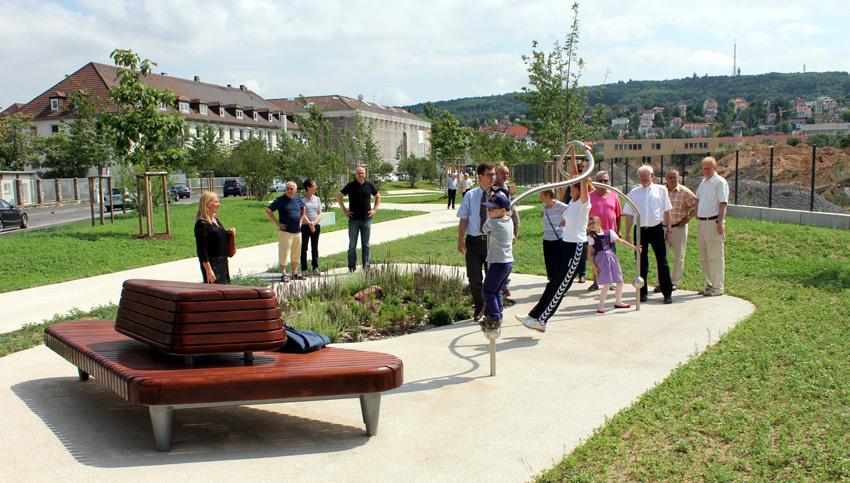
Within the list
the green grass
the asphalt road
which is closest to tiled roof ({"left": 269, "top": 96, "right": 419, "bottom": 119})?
the asphalt road

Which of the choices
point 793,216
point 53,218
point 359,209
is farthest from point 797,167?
point 53,218

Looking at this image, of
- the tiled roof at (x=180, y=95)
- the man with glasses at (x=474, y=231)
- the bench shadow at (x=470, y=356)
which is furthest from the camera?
the tiled roof at (x=180, y=95)

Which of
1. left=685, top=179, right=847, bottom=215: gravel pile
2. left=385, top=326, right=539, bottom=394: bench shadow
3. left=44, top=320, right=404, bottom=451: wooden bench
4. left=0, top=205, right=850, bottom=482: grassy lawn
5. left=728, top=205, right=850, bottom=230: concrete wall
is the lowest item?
left=385, top=326, right=539, bottom=394: bench shadow

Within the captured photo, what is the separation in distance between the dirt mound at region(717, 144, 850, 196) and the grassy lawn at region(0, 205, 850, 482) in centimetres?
1807

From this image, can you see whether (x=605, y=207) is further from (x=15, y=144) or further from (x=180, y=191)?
(x=15, y=144)

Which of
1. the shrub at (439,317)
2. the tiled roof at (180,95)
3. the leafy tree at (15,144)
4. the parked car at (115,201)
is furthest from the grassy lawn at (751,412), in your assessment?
the leafy tree at (15,144)

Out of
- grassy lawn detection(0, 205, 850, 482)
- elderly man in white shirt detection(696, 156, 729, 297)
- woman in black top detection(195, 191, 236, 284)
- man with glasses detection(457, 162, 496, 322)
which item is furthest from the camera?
elderly man in white shirt detection(696, 156, 729, 297)

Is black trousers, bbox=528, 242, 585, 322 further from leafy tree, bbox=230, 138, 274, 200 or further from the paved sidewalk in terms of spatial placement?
leafy tree, bbox=230, 138, 274, 200

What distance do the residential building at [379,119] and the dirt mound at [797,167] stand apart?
215ft

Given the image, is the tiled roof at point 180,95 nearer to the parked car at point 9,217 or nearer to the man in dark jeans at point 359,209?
the parked car at point 9,217

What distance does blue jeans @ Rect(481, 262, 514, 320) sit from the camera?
629cm

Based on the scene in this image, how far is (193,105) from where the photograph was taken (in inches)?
3127

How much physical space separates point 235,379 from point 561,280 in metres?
3.89

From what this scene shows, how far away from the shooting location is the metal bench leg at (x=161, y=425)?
4270 millimetres
